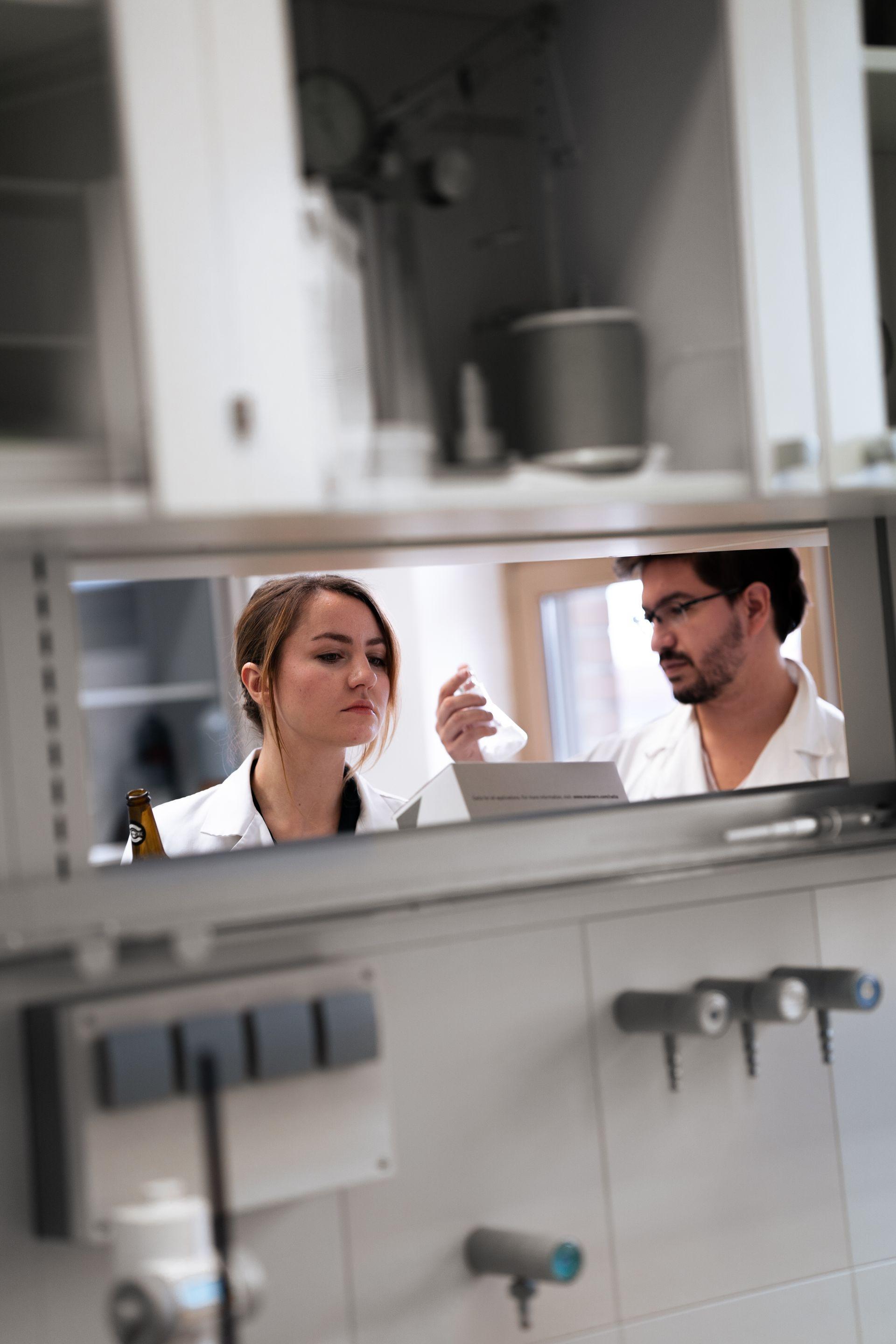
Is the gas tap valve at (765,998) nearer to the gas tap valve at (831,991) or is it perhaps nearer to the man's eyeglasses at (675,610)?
the gas tap valve at (831,991)

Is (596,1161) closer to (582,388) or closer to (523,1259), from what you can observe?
(523,1259)

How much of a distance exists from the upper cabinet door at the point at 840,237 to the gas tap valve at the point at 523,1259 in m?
0.60

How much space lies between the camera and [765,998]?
3.54 ft

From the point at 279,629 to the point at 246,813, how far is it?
30 cm

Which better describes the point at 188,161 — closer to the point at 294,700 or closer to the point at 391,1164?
the point at 391,1164

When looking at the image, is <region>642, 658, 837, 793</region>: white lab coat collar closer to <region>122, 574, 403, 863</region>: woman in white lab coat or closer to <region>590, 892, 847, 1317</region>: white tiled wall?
<region>122, 574, 403, 863</region>: woman in white lab coat

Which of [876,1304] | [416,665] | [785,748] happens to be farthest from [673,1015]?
[416,665]

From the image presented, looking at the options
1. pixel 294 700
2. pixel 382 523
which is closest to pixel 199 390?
pixel 382 523

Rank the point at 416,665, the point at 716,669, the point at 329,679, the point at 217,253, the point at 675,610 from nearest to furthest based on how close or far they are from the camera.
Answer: the point at 217,253, the point at 675,610, the point at 716,669, the point at 329,679, the point at 416,665

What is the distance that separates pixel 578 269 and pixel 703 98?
0.16m

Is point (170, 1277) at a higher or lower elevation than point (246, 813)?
lower

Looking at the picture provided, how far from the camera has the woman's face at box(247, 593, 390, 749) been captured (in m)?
2.06

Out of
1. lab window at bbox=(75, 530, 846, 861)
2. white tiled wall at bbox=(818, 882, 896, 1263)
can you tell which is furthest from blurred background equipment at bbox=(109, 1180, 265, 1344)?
lab window at bbox=(75, 530, 846, 861)

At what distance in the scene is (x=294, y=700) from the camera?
6.77 feet
